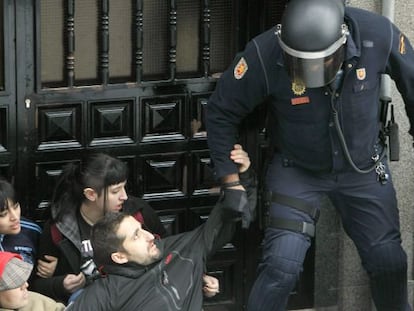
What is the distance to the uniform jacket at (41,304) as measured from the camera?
7.06 m

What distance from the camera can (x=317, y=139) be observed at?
Answer: 7477 mm

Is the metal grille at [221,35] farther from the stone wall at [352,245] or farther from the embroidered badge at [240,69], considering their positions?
the embroidered badge at [240,69]

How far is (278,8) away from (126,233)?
1.87 meters

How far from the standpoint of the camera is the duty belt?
7.52 meters

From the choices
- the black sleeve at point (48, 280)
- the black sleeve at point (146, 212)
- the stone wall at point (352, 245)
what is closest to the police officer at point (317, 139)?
the black sleeve at point (146, 212)

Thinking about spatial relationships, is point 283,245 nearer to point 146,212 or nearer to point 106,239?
point 146,212

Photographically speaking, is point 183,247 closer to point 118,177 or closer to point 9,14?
point 118,177

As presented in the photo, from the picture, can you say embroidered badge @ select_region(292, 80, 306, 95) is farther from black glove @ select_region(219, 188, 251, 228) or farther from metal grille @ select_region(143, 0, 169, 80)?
metal grille @ select_region(143, 0, 169, 80)

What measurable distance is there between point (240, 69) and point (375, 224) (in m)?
1.01

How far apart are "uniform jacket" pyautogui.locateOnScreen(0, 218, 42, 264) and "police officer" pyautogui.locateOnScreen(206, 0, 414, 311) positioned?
0.98 meters

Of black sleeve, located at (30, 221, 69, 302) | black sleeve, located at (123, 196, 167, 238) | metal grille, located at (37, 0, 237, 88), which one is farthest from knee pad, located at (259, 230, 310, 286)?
metal grille, located at (37, 0, 237, 88)

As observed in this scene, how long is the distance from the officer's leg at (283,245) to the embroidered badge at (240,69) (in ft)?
1.69

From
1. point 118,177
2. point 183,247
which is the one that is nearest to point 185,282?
point 183,247

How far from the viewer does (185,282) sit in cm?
721
